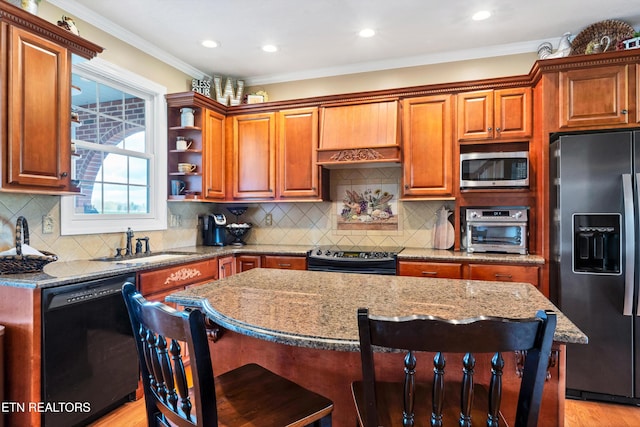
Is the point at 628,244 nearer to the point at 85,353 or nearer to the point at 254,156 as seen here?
the point at 254,156

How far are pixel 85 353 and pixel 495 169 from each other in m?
3.21

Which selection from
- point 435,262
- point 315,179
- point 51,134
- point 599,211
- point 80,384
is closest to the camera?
point 80,384

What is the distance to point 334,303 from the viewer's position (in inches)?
53.7

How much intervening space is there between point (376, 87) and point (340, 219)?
142 centimetres

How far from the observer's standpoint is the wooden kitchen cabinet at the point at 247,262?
353 centimetres

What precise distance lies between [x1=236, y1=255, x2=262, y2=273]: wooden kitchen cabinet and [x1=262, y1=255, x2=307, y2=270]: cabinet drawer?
0.07 meters

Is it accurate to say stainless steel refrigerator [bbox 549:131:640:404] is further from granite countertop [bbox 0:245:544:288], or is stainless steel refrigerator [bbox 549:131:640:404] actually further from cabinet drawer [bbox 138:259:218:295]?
cabinet drawer [bbox 138:259:218:295]

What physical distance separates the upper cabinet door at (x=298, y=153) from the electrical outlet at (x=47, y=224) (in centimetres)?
194

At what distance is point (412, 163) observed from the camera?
338 cm

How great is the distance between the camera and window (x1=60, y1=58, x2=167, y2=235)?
9.08 ft

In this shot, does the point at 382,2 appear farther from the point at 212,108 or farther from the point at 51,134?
the point at 51,134

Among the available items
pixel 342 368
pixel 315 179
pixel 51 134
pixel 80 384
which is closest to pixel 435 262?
pixel 315 179

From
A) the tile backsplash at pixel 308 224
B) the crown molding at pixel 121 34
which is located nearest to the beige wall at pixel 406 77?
the crown molding at pixel 121 34

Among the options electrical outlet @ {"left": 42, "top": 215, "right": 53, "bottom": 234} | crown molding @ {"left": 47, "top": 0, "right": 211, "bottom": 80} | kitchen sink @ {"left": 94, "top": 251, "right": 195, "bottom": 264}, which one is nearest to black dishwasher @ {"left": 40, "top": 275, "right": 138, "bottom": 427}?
kitchen sink @ {"left": 94, "top": 251, "right": 195, "bottom": 264}
